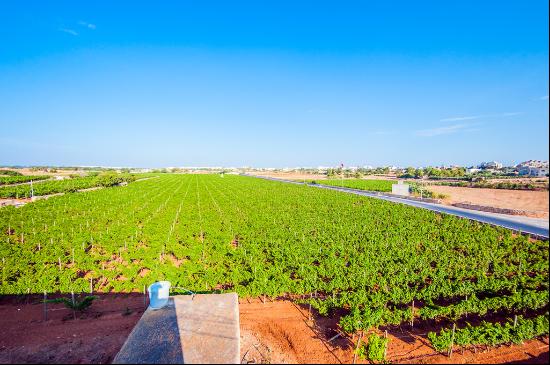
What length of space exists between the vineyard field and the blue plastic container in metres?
4.38

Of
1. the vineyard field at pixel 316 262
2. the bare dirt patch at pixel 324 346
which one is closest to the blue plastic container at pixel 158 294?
the bare dirt patch at pixel 324 346

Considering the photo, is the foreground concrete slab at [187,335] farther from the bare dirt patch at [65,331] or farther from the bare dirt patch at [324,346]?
the bare dirt patch at [65,331]

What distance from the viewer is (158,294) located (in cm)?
647

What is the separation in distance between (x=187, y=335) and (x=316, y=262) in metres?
9.78

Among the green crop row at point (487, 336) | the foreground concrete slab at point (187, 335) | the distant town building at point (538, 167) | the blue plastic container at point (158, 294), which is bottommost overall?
the green crop row at point (487, 336)

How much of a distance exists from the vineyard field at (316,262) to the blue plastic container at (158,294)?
4.38 metres

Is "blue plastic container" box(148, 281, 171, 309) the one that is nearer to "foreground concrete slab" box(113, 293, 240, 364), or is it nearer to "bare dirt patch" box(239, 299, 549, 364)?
"foreground concrete slab" box(113, 293, 240, 364)

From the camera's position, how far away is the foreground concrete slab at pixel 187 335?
4.90 metres

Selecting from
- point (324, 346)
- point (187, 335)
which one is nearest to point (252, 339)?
point (324, 346)

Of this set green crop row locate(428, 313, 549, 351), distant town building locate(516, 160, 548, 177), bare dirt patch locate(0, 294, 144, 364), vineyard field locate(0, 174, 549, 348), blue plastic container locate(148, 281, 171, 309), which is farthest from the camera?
vineyard field locate(0, 174, 549, 348)

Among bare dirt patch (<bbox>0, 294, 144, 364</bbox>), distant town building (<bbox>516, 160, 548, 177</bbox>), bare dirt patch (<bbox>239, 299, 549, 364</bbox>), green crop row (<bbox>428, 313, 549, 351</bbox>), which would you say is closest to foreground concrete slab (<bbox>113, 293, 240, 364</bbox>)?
bare dirt patch (<bbox>239, 299, 549, 364</bbox>)

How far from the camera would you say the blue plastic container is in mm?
6445

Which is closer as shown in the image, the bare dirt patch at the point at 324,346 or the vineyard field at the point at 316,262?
the bare dirt patch at the point at 324,346

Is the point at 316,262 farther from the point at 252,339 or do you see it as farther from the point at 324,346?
the point at 252,339
